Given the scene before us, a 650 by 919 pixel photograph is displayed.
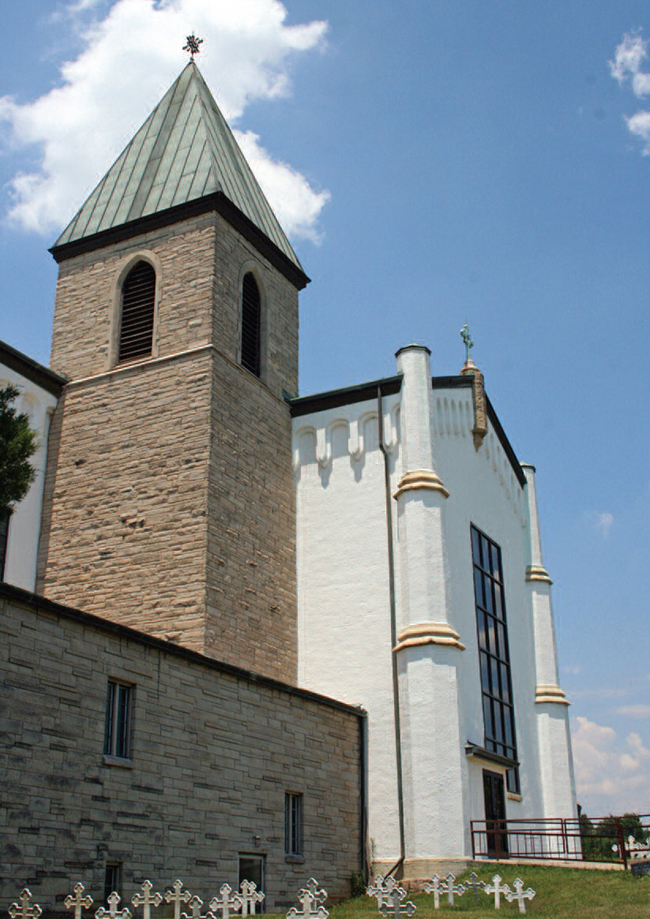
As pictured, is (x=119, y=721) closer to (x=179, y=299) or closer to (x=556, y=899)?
(x=556, y=899)

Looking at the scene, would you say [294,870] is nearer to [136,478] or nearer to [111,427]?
[136,478]

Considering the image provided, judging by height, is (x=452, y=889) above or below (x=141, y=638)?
below

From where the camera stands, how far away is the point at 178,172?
25.2 m

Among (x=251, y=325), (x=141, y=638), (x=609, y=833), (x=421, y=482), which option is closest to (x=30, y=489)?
(x=251, y=325)

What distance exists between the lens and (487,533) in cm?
2545

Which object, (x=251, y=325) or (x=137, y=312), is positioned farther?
(x=251, y=325)

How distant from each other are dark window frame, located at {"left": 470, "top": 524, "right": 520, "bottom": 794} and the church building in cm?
11

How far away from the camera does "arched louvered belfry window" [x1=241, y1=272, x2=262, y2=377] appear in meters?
24.2

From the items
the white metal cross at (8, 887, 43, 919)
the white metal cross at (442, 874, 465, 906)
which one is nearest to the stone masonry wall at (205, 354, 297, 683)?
the white metal cross at (442, 874, 465, 906)

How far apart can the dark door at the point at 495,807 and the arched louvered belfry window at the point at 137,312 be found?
1231 centimetres

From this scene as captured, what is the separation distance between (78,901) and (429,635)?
9.81 meters

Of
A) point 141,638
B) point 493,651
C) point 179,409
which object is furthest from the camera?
point 493,651

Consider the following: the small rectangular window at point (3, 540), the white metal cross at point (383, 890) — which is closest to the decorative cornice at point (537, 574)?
the white metal cross at point (383, 890)

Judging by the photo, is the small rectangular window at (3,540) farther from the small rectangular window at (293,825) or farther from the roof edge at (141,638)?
the small rectangular window at (293,825)
